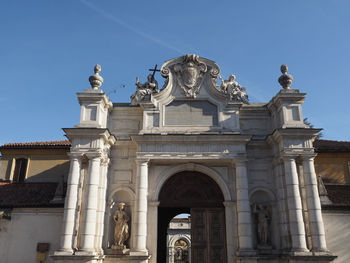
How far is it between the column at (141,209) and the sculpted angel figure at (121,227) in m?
0.76

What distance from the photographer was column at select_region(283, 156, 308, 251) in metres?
13.2

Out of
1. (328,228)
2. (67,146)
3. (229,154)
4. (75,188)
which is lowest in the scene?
(328,228)

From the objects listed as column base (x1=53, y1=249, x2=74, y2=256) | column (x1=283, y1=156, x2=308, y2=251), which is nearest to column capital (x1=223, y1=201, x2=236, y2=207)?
column (x1=283, y1=156, x2=308, y2=251)

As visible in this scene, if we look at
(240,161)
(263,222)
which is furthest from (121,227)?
(263,222)

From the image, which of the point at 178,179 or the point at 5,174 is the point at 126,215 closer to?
the point at 178,179

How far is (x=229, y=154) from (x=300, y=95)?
4628mm

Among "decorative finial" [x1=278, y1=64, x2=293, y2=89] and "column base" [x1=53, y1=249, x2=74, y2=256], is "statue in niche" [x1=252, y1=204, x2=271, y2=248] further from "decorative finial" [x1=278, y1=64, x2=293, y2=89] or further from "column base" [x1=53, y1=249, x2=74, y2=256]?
"column base" [x1=53, y1=249, x2=74, y2=256]

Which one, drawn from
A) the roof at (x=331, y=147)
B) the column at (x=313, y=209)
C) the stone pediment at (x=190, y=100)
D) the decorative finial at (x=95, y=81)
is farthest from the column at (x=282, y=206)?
the decorative finial at (x=95, y=81)

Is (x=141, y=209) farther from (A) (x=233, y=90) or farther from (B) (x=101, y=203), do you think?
(A) (x=233, y=90)

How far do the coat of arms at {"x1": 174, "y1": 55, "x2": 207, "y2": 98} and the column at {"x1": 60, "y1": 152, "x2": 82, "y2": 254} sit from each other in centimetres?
636

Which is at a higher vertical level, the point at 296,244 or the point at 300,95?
the point at 300,95

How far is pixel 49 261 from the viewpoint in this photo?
14812 millimetres

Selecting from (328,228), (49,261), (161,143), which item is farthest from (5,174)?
(328,228)

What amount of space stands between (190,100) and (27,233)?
1052 cm
